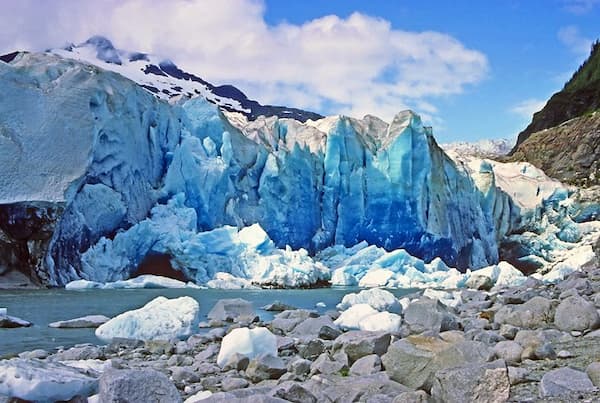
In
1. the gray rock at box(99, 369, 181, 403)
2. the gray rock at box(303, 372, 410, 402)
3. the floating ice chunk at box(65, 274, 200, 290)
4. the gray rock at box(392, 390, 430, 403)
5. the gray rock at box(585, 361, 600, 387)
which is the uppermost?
the floating ice chunk at box(65, 274, 200, 290)

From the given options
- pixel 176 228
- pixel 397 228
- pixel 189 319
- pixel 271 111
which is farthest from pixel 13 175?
pixel 271 111

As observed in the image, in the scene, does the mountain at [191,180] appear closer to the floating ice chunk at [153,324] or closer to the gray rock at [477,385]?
the floating ice chunk at [153,324]

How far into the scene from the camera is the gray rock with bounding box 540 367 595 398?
2.59 metres

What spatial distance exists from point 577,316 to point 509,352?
5.75 feet

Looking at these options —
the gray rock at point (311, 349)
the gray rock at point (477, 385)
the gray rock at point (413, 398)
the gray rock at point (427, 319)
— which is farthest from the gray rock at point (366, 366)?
the gray rock at point (427, 319)

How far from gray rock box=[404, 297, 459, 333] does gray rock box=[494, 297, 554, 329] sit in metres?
0.50

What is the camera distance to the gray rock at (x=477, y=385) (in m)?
2.34

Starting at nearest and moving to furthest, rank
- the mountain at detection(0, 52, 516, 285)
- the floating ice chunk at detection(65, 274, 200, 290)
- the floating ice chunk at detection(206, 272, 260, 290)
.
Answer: the floating ice chunk at detection(65, 274, 200, 290) < the mountain at detection(0, 52, 516, 285) < the floating ice chunk at detection(206, 272, 260, 290)

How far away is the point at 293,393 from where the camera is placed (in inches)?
107

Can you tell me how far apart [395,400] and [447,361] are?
0.79 metres

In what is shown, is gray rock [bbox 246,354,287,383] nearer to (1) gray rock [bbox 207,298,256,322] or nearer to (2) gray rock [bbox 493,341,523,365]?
(2) gray rock [bbox 493,341,523,365]

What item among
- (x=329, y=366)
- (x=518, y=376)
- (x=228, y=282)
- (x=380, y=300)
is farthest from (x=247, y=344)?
(x=228, y=282)

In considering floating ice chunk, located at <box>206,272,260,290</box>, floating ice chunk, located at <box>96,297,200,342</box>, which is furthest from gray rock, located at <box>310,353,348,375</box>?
floating ice chunk, located at <box>206,272,260,290</box>

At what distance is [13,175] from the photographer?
56.2 ft
